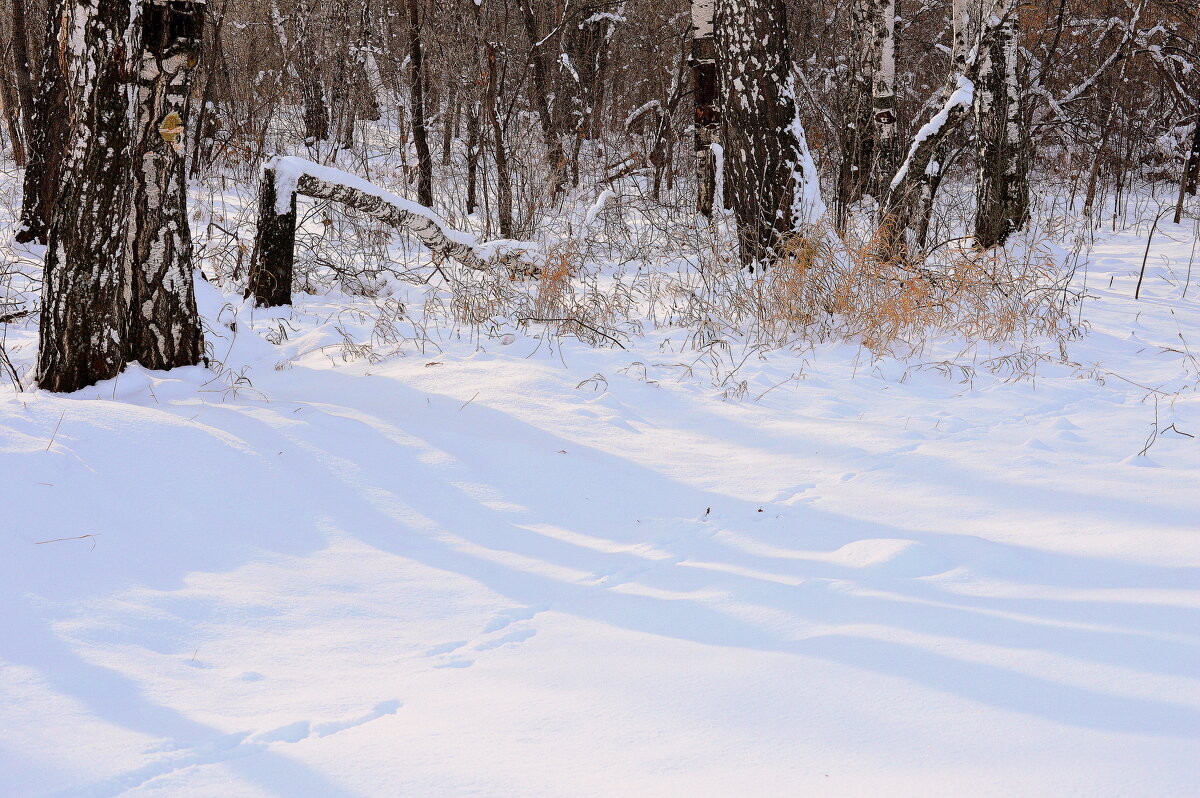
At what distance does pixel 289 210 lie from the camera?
16.7ft

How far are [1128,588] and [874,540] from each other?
594 mm

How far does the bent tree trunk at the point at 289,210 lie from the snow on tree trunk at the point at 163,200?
150 centimetres

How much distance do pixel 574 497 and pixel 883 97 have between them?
6.46m

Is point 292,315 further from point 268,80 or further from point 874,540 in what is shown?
point 268,80

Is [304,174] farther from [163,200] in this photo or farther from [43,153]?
[43,153]

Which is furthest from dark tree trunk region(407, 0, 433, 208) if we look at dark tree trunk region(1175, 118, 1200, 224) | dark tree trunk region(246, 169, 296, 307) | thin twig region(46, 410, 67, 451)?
Answer: dark tree trunk region(1175, 118, 1200, 224)

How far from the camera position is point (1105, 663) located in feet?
5.67

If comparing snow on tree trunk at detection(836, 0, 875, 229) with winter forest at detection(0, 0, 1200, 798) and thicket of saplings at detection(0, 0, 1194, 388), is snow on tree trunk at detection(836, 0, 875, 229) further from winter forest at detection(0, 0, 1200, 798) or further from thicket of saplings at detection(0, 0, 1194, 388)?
winter forest at detection(0, 0, 1200, 798)

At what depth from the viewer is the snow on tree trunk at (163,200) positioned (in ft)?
10.7

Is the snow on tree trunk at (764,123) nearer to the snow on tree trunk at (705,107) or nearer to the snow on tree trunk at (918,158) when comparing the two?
the snow on tree trunk at (918,158)

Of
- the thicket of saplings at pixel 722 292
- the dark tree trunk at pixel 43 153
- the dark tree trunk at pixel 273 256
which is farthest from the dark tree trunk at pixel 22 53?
the dark tree trunk at pixel 273 256

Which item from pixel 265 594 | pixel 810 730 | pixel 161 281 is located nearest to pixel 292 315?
pixel 161 281

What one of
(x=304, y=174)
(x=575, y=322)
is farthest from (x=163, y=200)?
(x=575, y=322)

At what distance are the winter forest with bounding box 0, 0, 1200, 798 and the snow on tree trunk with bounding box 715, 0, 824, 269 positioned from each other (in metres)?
0.03
